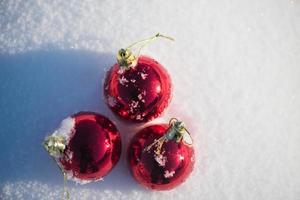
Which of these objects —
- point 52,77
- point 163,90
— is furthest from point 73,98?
point 163,90

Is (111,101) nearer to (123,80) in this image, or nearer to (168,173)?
(123,80)

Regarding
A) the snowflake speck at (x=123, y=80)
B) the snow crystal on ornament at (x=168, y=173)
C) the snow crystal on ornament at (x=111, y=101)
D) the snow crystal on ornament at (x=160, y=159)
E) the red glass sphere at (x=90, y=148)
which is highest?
the snowflake speck at (x=123, y=80)

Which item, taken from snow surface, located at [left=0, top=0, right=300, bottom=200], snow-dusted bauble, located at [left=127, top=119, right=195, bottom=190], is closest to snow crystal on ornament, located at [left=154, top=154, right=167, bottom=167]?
snow-dusted bauble, located at [left=127, top=119, right=195, bottom=190]

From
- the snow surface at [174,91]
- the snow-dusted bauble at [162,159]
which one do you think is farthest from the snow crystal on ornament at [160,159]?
the snow surface at [174,91]

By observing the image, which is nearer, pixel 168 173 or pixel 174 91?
pixel 168 173

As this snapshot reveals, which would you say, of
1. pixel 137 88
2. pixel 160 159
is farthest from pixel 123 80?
pixel 160 159

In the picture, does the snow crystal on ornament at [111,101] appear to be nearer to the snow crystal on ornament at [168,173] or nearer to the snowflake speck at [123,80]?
the snowflake speck at [123,80]

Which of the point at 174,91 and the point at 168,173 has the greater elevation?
the point at 174,91

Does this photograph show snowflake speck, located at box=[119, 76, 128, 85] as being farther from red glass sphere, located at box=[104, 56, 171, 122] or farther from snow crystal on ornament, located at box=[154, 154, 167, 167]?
snow crystal on ornament, located at box=[154, 154, 167, 167]
